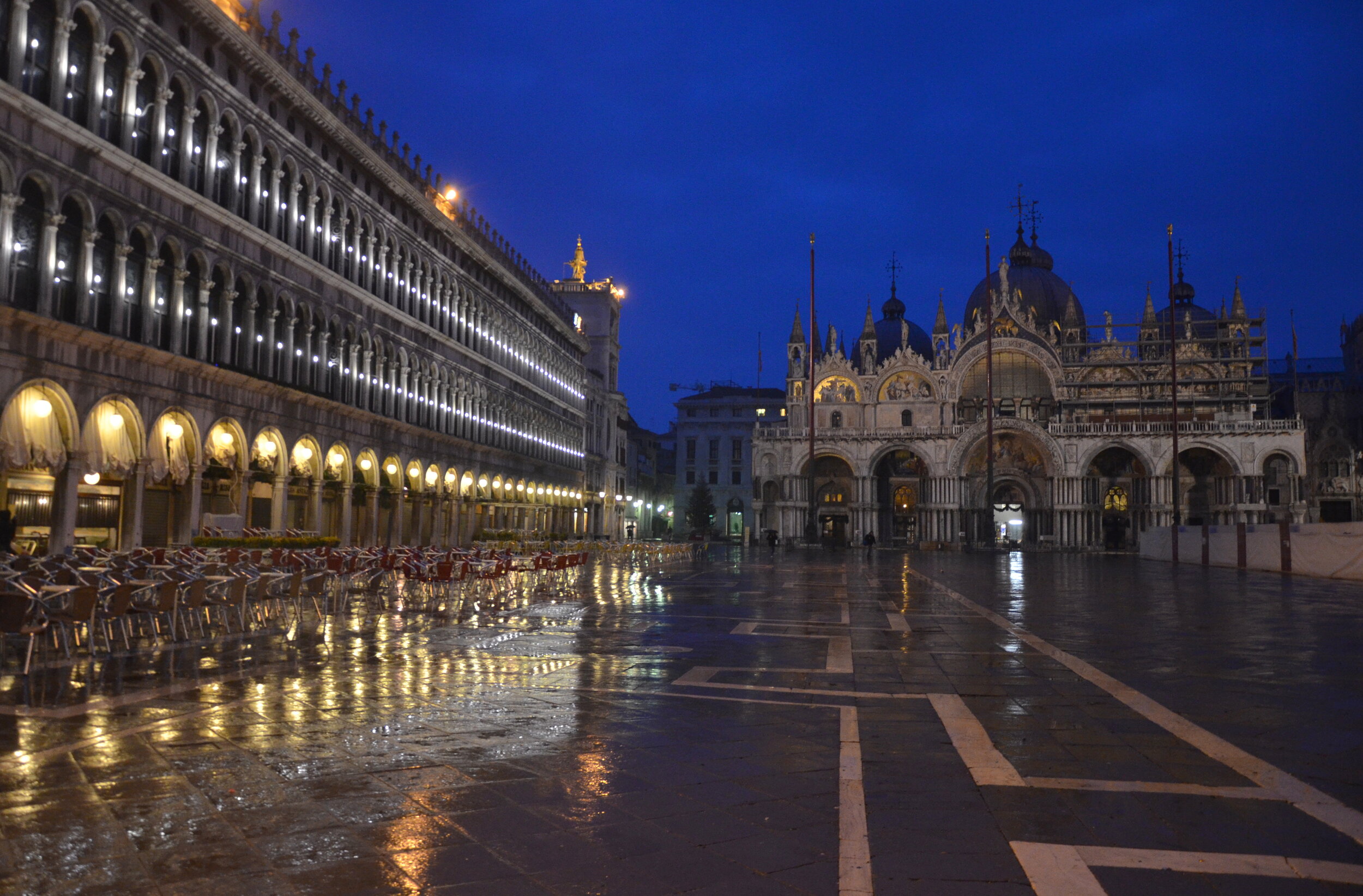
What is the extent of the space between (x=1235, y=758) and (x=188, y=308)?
28375 millimetres

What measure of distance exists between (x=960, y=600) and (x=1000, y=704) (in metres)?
12.2

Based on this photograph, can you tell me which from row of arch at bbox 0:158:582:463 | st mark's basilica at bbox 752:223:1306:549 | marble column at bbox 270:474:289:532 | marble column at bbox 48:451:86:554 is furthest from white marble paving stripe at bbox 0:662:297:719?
st mark's basilica at bbox 752:223:1306:549

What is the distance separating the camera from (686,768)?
5938 millimetres

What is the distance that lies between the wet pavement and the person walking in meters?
12.3

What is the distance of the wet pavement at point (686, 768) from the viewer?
4.22 m

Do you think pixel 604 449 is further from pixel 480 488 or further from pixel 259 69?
pixel 259 69

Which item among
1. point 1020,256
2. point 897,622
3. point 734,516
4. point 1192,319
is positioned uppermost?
point 1020,256

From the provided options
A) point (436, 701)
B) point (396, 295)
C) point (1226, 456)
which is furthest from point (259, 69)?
point (1226, 456)

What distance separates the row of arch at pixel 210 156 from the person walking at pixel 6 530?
19.4ft

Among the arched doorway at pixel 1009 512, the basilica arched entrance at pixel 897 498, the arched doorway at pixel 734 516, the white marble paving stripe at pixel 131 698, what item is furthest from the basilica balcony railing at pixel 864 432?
the white marble paving stripe at pixel 131 698

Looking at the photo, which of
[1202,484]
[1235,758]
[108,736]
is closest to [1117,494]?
[1202,484]

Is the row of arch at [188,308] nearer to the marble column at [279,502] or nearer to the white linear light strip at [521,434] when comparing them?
the marble column at [279,502]

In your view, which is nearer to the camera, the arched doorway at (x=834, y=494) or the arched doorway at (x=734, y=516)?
the arched doorway at (x=834, y=494)

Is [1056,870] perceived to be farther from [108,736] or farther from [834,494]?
[834,494]
